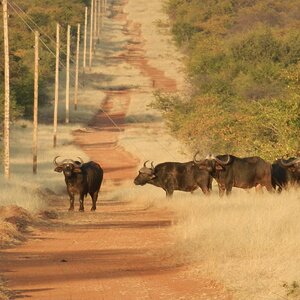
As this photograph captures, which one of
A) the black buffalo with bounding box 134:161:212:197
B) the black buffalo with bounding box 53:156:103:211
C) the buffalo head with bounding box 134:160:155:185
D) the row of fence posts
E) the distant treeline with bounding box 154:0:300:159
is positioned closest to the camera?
the black buffalo with bounding box 53:156:103:211

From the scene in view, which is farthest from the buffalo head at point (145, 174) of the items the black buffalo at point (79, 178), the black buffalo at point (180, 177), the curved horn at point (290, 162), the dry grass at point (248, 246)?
the dry grass at point (248, 246)

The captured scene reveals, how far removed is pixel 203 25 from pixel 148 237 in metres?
88.0

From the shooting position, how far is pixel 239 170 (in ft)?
84.9

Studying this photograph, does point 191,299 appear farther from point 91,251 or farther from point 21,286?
point 91,251

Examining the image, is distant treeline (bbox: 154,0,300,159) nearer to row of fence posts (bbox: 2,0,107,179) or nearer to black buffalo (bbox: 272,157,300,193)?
black buffalo (bbox: 272,157,300,193)

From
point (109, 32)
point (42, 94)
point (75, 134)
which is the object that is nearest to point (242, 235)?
point (75, 134)

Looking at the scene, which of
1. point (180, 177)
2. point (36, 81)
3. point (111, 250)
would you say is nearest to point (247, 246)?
point (111, 250)

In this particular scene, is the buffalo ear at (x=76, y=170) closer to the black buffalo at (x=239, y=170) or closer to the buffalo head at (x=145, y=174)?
the buffalo head at (x=145, y=174)

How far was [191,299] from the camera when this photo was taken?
34.6 feet

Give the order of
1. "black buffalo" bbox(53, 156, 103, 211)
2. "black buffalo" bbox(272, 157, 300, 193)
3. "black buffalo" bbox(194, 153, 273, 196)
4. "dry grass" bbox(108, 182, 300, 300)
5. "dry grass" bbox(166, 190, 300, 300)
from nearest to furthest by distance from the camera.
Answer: "dry grass" bbox(108, 182, 300, 300) < "dry grass" bbox(166, 190, 300, 300) < "black buffalo" bbox(272, 157, 300, 193) < "black buffalo" bbox(194, 153, 273, 196) < "black buffalo" bbox(53, 156, 103, 211)

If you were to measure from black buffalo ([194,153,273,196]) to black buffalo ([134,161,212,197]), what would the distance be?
0.63 m

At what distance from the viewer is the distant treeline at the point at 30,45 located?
57.8m

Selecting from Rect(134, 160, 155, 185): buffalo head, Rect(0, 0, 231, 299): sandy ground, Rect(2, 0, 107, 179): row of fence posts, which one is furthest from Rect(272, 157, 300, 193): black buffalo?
Rect(2, 0, 107, 179): row of fence posts

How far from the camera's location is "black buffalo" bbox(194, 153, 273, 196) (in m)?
25.7
